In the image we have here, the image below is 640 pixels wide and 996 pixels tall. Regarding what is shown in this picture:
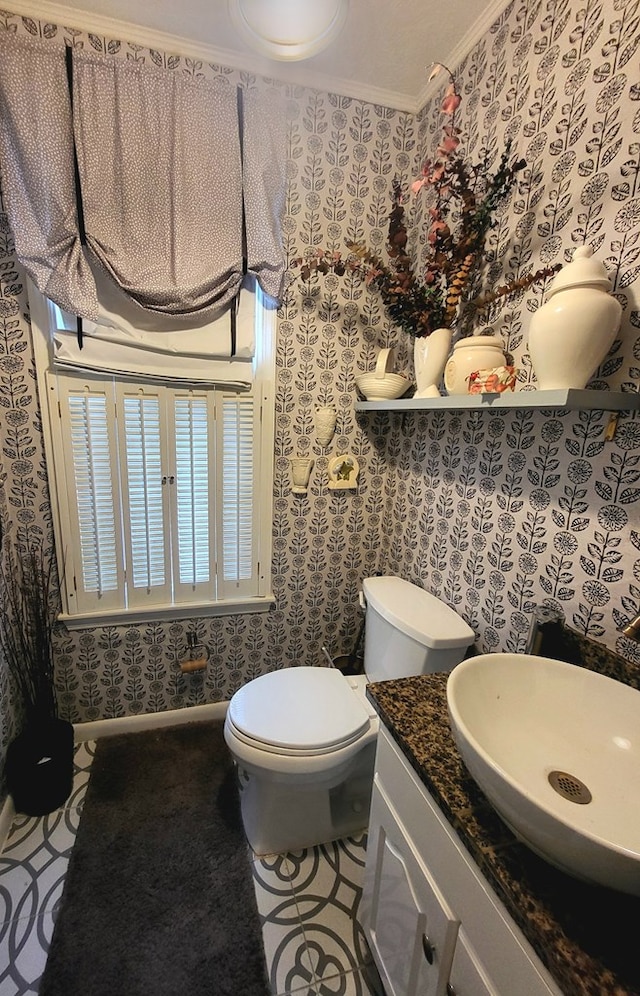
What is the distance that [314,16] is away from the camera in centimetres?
113

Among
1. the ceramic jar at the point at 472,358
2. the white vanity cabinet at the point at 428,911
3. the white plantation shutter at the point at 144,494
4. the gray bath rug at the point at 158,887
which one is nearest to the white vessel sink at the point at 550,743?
the white vanity cabinet at the point at 428,911

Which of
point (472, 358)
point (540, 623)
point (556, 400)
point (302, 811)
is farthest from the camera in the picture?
point (302, 811)

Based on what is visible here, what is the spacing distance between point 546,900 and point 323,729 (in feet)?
2.50

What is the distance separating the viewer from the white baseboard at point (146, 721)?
173 centimetres

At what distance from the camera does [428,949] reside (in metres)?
0.75

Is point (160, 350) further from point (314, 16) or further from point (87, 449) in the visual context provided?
point (314, 16)

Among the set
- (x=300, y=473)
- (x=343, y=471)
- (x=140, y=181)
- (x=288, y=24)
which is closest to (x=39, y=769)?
(x=300, y=473)

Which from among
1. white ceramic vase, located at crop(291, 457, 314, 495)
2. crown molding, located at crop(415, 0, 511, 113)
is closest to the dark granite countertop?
white ceramic vase, located at crop(291, 457, 314, 495)

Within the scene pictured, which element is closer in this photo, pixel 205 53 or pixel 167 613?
pixel 205 53

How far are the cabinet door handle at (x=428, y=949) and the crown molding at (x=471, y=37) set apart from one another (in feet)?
7.28

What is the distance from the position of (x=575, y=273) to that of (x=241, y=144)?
1.23 metres

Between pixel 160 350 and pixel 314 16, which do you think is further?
pixel 160 350

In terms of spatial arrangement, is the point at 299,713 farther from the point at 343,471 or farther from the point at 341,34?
the point at 341,34

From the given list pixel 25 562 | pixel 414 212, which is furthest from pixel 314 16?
pixel 25 562
